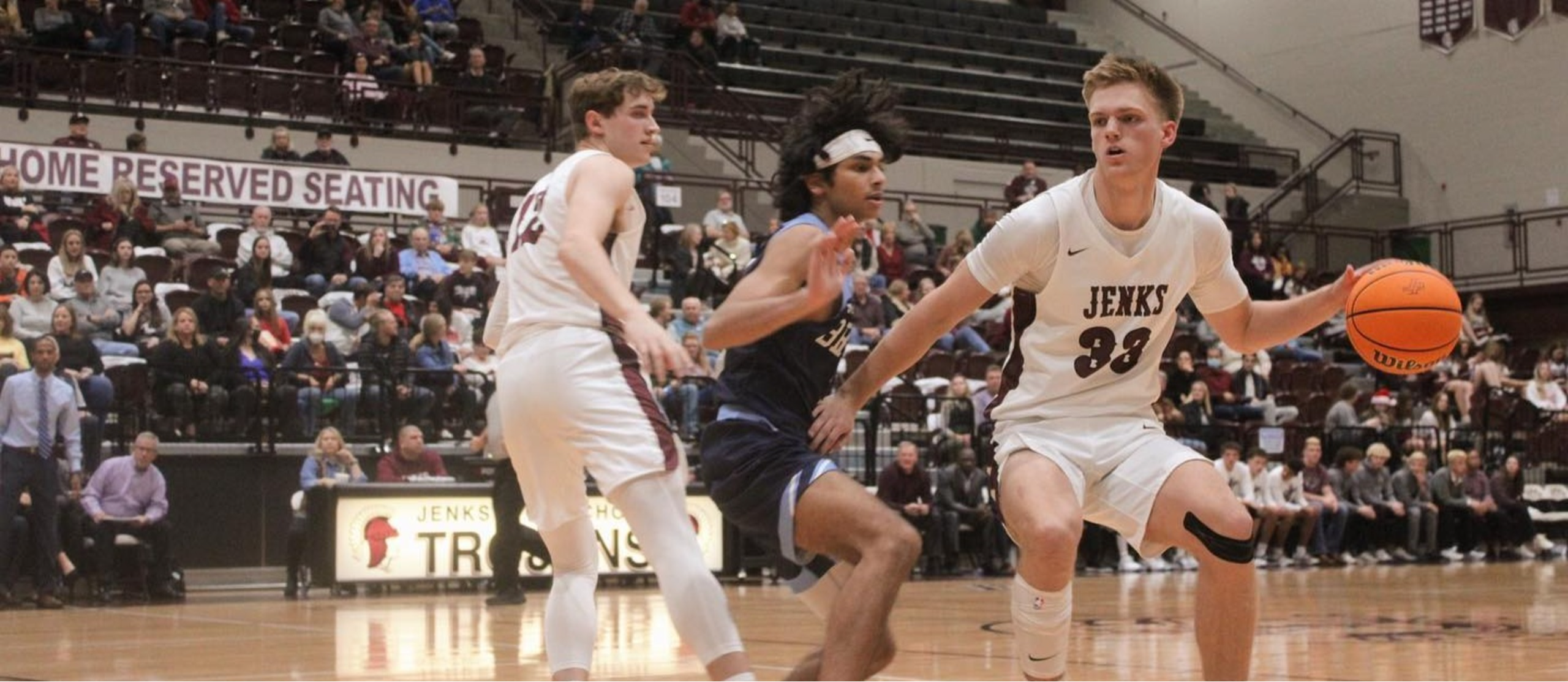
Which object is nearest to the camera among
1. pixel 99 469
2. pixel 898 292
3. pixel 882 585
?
pixel 882 585

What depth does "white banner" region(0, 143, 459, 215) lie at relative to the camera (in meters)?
16.2

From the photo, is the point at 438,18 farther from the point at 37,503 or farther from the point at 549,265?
the point at 549,265

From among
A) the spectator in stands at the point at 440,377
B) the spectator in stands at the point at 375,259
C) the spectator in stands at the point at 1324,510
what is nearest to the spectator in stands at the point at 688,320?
the spectator in stands at the point at 440,377

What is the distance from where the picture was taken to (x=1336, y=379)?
21344mm

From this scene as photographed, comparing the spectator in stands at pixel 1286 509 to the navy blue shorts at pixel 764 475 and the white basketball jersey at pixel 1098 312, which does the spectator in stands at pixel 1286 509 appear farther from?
the navy blue shorts at pixel 764 475

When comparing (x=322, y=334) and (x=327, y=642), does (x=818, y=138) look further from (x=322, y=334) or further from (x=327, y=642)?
(x=322, y=334)

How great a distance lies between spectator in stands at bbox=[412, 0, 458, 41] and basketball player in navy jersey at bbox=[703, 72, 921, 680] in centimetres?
1812

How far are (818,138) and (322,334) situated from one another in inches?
397

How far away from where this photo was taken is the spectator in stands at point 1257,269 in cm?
2308

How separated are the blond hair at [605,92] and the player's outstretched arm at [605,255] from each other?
226 mm

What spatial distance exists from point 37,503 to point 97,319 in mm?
2344

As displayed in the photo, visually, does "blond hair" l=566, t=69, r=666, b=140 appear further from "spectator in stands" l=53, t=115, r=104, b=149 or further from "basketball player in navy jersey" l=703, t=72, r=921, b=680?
"spectator in stands" l=53, t=115, r=104, b=149

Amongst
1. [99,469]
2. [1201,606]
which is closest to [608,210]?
[1201,606]

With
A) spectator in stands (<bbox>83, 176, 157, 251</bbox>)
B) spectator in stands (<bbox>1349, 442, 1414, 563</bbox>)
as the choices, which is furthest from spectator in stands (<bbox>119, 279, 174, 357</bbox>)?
spectator in stands (<bbox>1349, 442, 1414, 563</bbox>)
